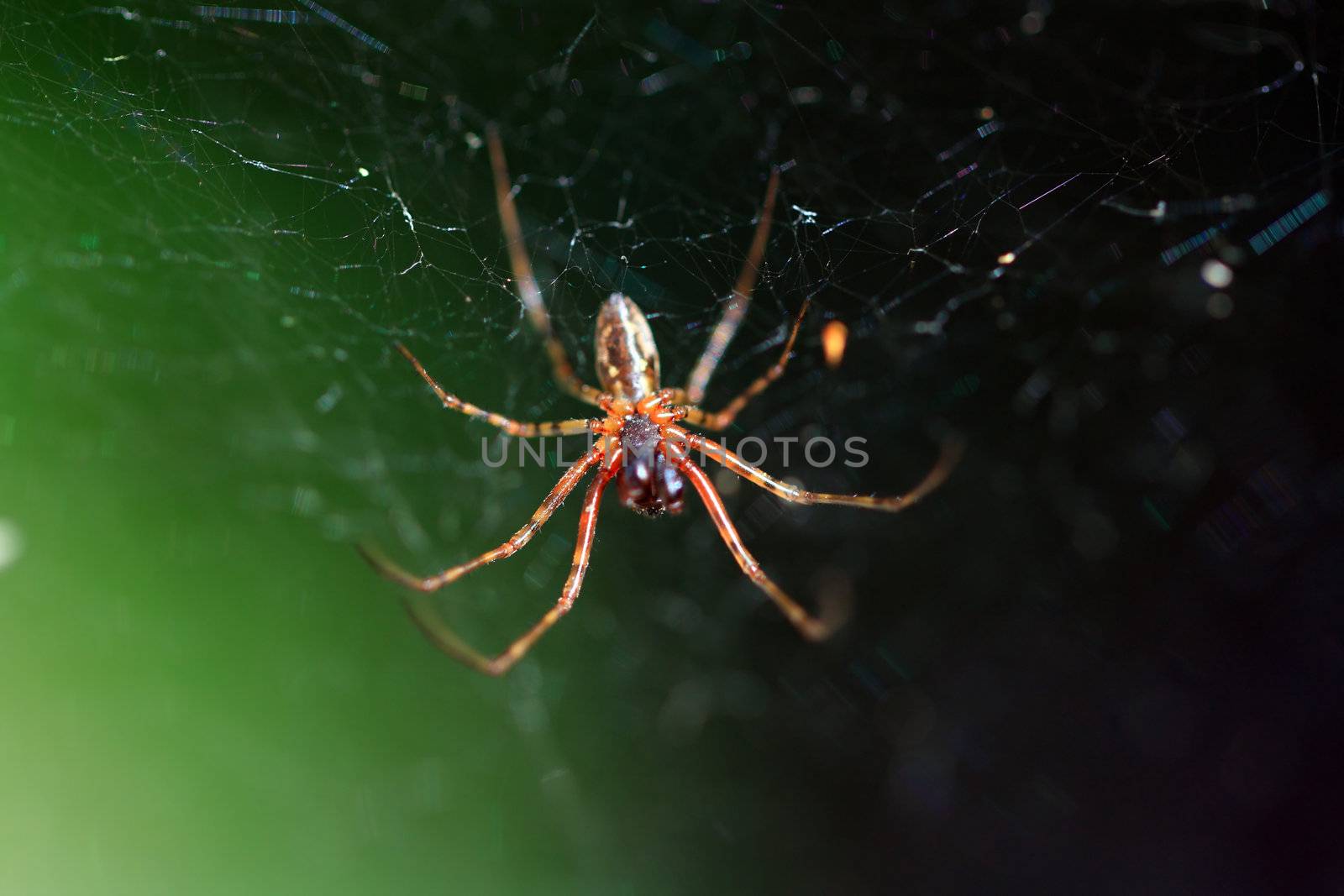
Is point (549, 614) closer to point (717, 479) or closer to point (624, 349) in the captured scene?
point (624, 349)

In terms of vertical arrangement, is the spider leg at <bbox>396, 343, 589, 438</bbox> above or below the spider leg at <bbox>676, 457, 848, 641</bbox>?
above

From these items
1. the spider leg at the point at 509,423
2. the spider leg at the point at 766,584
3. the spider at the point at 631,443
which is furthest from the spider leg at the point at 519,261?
the spider leg at the point at 766,584

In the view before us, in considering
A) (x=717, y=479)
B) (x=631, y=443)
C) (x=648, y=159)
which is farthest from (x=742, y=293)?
(x=717, y=479)

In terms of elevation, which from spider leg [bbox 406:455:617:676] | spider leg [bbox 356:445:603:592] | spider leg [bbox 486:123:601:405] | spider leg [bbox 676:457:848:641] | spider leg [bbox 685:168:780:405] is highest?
spider leg [bbox 486:123:601:405]

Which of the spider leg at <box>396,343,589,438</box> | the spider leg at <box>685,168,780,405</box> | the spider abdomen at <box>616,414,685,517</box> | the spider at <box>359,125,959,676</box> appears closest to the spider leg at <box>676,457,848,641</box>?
the spider at <box>359,125,959,676</box>

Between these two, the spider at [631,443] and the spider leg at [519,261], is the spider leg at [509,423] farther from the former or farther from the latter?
the spider leg at [519,261]

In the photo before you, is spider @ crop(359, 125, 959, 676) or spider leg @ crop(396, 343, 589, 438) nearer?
spider @ crop(359, 125, 959, 676)

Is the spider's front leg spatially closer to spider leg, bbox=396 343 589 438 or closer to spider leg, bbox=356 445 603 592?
spider leg, bbox=356 445 603 592
